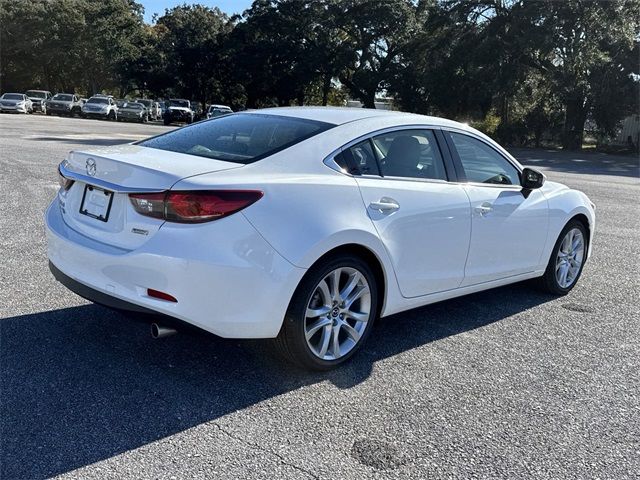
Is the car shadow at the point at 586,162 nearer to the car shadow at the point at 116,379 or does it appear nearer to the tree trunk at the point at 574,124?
the tree trunk at the point at 574,124

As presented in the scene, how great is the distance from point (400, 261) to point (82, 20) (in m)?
62.6

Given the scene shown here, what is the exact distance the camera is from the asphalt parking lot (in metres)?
3.01

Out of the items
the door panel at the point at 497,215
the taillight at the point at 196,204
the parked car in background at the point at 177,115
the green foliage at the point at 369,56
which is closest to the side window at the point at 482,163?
the door panel at the point at 497,215

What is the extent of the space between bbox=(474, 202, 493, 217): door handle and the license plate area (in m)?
2.57

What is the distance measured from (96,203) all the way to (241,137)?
1026mm

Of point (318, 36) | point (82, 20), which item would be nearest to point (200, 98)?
point (82, 20)

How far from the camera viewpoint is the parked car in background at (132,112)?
4750cm

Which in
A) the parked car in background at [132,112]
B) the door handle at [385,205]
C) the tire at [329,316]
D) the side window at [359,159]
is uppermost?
the parked car in background at [132,112]

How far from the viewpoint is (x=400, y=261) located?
13.8 ft

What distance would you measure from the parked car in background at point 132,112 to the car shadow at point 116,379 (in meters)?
45.4

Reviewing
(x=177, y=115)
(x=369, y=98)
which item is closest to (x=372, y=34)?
(x=369, y=98)

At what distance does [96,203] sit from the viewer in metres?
3.83

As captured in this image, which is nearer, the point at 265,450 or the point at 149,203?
the point at 265,450

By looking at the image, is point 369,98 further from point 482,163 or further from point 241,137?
point 241,137
